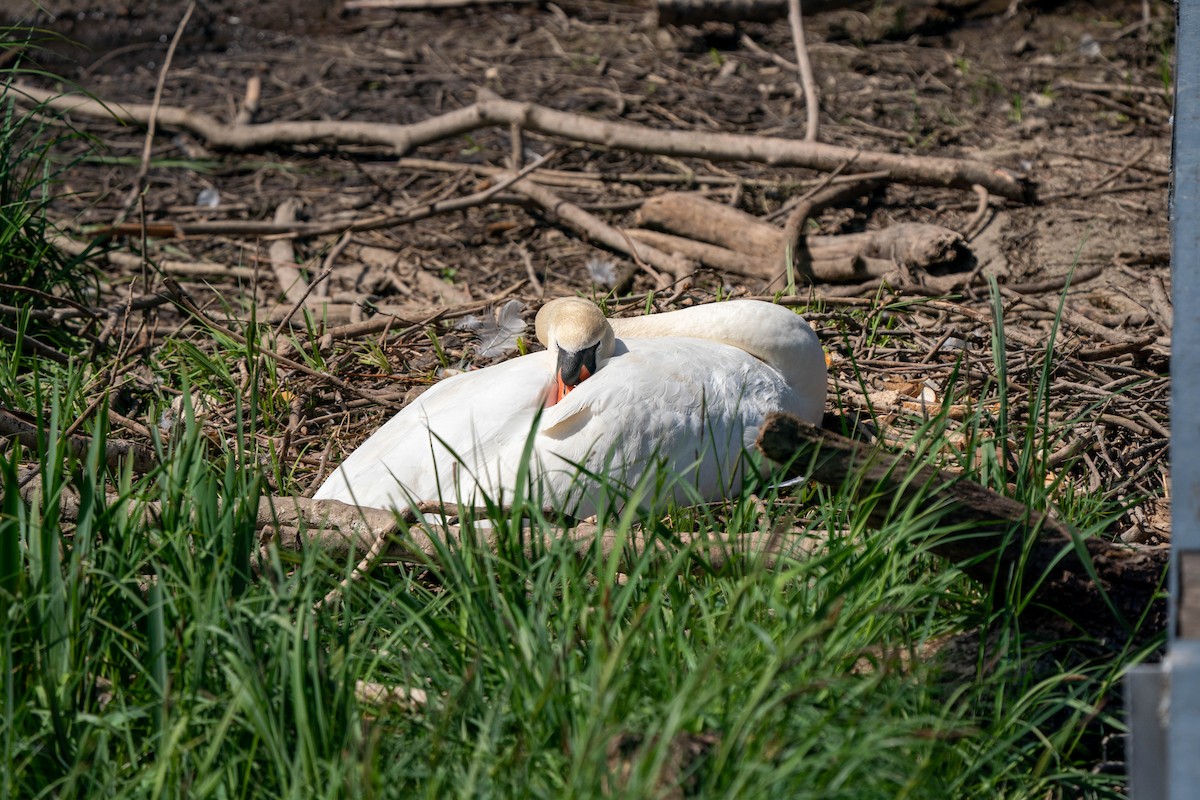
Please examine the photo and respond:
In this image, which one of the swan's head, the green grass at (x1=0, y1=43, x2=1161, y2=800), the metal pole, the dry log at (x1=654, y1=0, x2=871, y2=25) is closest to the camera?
the metal pole

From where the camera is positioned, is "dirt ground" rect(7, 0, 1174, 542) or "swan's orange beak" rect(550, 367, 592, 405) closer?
"swan's orange beak" rect(550, 367, 592, 405)

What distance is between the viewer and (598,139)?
653 centimetres

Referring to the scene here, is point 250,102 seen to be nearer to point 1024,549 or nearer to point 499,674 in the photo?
point 499,674

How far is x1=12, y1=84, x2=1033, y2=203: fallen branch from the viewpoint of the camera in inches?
241

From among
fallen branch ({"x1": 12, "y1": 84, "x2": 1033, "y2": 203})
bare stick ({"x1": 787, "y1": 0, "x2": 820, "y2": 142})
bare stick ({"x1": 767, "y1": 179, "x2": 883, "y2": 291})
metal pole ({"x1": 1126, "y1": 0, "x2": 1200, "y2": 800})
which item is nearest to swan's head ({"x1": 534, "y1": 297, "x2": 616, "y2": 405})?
bare stick ({"x1": 767, "y1": 179, "x2": 883, "y2": 291})

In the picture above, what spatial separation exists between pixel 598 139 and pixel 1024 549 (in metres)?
4.31

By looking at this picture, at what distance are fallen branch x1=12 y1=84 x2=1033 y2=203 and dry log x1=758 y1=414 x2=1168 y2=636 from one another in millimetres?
3522

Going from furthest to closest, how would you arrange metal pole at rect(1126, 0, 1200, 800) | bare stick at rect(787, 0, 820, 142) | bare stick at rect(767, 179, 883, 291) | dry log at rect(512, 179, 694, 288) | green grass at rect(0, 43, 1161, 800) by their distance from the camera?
bare stick at rect(787, 0, 820, 142) < dry log at rect(512, 179, 694, 288) < bare stick at rect(767, 179, 883, 291) < green grass at rect(0, 43, 1161, 800) < metal pole at rect(1126, 0, 1200, 800)

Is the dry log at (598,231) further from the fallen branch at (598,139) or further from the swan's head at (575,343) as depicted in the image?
the swan's head at (575,343)

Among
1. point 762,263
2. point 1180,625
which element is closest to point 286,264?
point 762,263

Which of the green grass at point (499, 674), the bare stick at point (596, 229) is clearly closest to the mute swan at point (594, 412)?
the green grass at point (499, 674)

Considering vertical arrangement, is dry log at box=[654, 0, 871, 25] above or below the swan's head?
above

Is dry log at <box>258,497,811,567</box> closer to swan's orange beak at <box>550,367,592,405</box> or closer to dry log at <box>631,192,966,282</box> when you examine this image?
swan's orange beak at <box>550,367,592,405</box>

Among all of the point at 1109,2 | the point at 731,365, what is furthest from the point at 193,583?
the point at 1109,2
